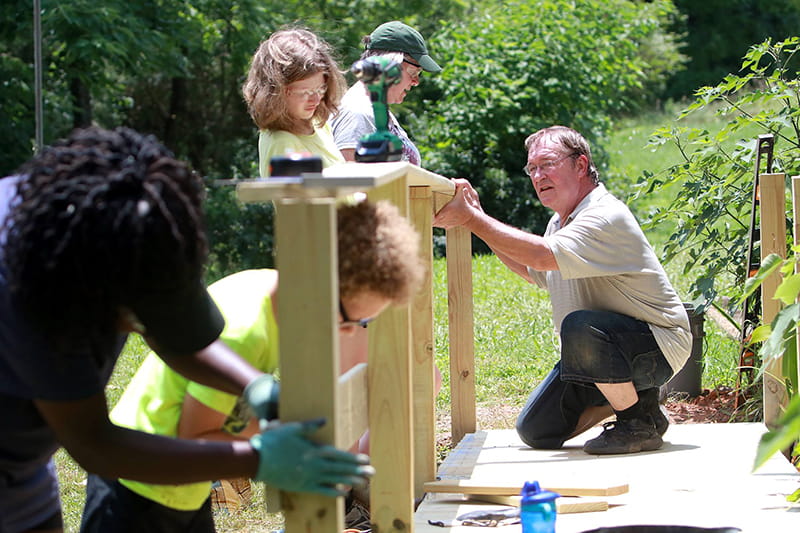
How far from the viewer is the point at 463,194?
352 cm

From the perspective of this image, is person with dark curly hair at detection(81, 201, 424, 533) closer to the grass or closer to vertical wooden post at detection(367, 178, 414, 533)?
vertical wooden post at detection(367, 178, 414, 533)

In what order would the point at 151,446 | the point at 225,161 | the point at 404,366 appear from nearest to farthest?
the point at 151,446 → the point at 404,366 → the point at 225,161

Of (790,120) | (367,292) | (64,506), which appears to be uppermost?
(790,120)

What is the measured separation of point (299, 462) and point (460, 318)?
246cm

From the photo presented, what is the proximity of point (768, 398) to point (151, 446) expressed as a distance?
3.06 metres

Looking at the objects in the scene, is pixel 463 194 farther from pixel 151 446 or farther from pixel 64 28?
pixel 64 28

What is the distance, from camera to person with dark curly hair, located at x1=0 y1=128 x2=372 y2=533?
59.2 inches

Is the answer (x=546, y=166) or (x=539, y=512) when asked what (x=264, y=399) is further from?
(x=546, y=166)

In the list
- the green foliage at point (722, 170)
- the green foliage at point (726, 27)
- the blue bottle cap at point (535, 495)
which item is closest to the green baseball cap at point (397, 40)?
the green foliage at point (722, 170)

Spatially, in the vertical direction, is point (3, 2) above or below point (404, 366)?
above

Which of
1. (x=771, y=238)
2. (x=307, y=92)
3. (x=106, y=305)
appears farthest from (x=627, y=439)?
(x=106, y=305)

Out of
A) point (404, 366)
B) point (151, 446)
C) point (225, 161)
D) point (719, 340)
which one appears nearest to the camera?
point (151, 446)

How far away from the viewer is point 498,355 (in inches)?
231

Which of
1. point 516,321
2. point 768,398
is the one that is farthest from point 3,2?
point 768,398
